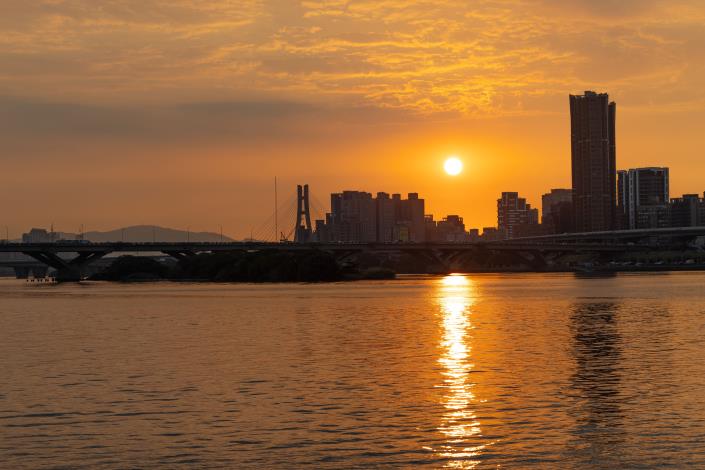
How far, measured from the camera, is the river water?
88.8 feet

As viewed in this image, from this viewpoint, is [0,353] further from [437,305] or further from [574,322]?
[437,305]

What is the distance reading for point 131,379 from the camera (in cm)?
4262

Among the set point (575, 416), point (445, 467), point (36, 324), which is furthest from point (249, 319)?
point (445, 467)

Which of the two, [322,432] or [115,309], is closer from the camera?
[322,432]

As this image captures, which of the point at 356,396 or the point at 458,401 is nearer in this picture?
the point at 458,401

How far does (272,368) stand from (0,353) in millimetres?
17442

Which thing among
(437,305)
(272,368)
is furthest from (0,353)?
(437,305)

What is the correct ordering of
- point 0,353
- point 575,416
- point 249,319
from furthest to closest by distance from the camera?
point 249,319 < point 0,353 < point 575,416

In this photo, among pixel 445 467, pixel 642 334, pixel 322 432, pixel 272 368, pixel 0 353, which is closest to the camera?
pixel 445 467

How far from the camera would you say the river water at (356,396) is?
27062 mm

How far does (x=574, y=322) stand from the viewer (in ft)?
254

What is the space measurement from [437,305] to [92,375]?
69839mm

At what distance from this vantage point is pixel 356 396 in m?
37.2

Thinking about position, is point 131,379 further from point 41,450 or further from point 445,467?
point 445,467
